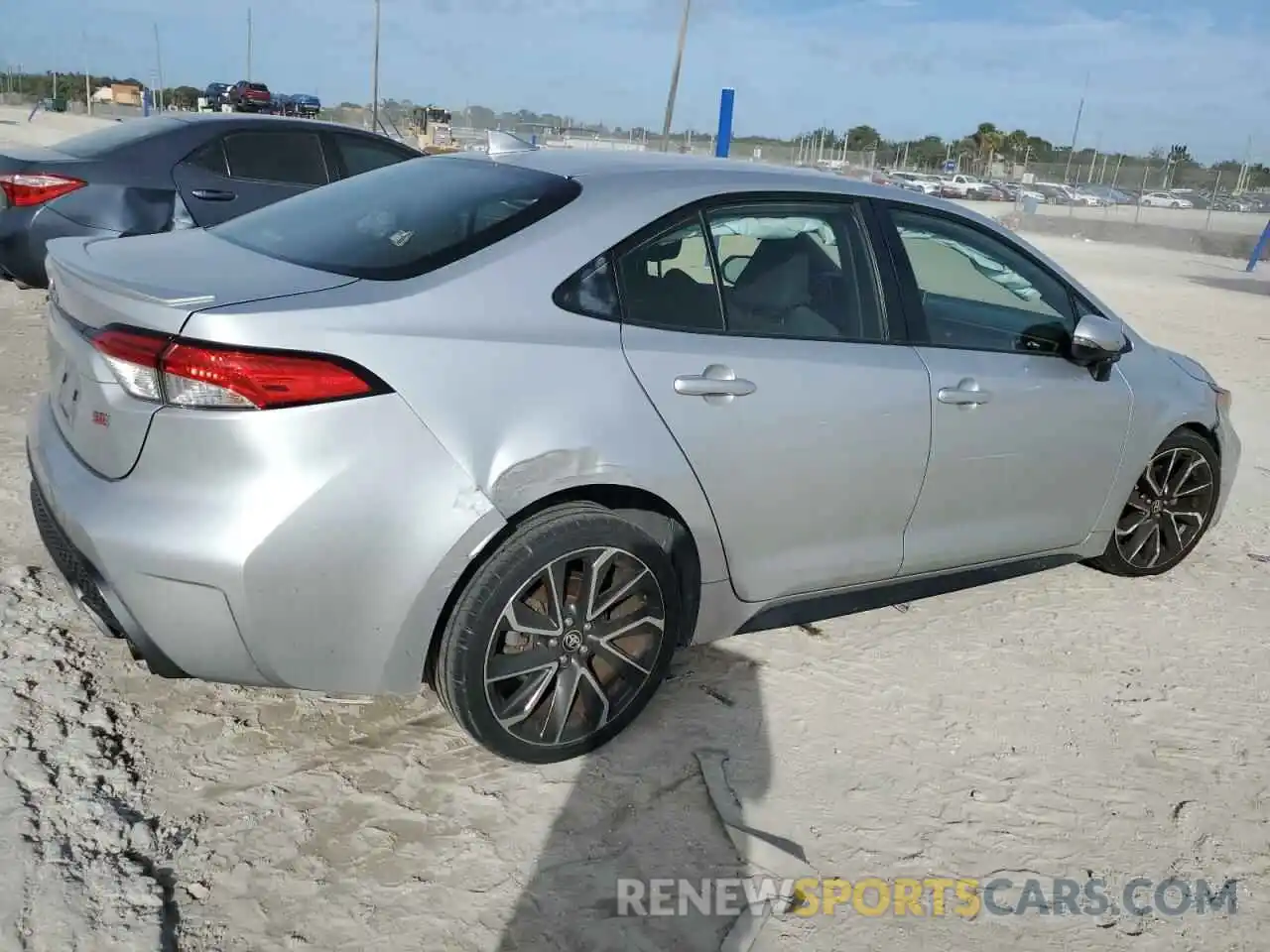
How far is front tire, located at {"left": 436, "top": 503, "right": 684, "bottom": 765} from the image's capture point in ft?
8.91

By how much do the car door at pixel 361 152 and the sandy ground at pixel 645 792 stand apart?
4498mm

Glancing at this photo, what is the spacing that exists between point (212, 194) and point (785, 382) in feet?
17.7

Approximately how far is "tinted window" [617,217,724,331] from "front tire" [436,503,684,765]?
1.88 feet

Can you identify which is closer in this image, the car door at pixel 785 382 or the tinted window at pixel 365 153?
the car door at pixel 785 382

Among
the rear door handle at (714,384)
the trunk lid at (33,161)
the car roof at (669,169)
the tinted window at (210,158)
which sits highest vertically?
the car roof at (669,169)

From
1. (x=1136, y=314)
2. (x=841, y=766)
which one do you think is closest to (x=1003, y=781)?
(x=841, y=766)

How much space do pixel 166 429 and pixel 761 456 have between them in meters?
1.56

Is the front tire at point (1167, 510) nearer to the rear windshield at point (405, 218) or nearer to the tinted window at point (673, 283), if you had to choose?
the tinted window at point (673, 283)

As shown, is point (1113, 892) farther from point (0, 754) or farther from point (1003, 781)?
point (0, 754)

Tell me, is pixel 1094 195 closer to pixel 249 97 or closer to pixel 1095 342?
pixel 249 97

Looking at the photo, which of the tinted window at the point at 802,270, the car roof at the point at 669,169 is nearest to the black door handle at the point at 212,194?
the car roof at the point at 669,169

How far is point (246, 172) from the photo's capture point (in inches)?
293

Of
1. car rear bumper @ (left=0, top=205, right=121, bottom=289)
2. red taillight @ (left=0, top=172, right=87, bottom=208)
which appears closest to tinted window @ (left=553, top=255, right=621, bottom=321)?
car rear bumper @ (left=0, top=205, right=121, bottom=289)

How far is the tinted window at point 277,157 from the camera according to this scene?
293 inches
